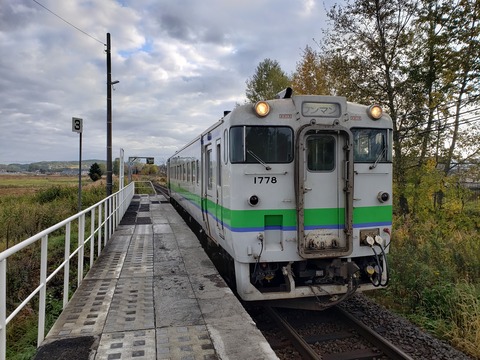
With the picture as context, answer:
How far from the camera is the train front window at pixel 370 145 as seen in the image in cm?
578

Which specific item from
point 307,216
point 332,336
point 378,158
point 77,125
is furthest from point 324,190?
point 77,125

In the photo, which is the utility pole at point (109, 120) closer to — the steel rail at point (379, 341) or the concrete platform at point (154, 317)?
the concrete platform at point (154, 317)

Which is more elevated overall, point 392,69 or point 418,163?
point 392,69

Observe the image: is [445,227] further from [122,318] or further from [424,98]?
[122,318]

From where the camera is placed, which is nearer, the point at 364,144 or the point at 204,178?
the point at 364,144

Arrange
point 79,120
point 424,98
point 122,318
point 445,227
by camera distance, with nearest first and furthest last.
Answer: point 122,318, point 79,120, point 445,227, point 424,98

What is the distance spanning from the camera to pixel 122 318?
470 centimetres

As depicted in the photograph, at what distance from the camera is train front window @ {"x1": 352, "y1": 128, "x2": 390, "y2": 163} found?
5781mm

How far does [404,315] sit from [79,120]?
8.07 meters

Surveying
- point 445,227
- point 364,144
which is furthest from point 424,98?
point 364,144

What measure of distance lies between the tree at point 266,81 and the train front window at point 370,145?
24.8 m

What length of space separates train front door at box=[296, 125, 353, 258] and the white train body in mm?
15

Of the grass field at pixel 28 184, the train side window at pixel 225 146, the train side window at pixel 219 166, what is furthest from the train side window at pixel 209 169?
the grass field at pixel 28 184

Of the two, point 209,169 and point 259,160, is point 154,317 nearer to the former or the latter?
point 259,160
